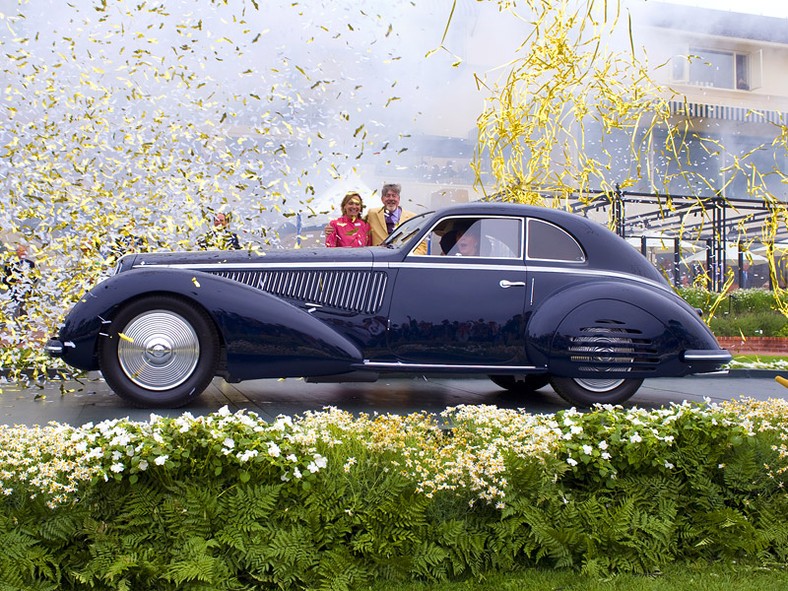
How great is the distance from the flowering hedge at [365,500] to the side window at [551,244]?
2777 millimetres

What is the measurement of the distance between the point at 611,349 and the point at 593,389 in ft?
1.56

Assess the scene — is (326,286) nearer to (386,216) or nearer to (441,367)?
(441,367)

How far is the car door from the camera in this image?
213 inches

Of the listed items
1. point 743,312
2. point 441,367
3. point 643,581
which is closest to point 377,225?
point 441,367

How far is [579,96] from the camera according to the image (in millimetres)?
5898

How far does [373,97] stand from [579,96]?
162 cm

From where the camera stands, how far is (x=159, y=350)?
5.09m

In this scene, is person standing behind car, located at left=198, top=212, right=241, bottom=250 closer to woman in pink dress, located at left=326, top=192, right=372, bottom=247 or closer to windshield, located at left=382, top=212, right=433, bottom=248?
woman in pink dress, located at left=326, top=192, right=372, bottom=247


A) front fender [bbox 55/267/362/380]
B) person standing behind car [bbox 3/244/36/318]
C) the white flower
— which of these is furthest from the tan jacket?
the white flower

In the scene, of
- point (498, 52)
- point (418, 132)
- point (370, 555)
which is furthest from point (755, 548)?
point (418, 132)

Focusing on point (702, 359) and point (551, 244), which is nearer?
point (702, 359)

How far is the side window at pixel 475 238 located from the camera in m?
5.68

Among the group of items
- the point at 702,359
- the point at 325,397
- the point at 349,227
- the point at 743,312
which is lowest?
the point at 325,397

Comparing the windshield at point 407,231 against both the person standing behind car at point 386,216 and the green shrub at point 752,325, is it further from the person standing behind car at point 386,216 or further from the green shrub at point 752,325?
the green shrub at point 752,325
